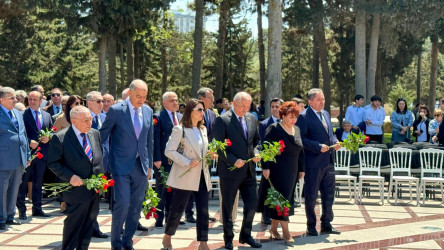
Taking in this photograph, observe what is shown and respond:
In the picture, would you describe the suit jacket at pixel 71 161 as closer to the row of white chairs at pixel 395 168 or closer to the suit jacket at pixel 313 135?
the suit jacket at pixel 313 135

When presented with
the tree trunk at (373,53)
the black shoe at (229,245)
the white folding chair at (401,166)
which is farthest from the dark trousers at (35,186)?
the tree trunk at (373,53)

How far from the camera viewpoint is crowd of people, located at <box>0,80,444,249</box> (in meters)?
6.58

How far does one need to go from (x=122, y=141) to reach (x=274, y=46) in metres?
9.69

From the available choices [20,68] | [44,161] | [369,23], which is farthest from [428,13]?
[20,68]

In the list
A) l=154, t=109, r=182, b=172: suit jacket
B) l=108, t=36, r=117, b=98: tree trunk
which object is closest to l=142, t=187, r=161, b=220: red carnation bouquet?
l=154, t=109, r=182, b=172: suit jacket

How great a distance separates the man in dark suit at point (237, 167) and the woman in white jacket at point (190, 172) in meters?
0.37

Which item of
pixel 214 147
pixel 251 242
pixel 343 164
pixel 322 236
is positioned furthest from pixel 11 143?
pixel 343 164

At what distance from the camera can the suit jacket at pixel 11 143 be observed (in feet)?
29.8

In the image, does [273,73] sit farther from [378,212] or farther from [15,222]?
[15,222]

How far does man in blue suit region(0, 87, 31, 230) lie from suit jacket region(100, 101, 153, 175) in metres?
2.37

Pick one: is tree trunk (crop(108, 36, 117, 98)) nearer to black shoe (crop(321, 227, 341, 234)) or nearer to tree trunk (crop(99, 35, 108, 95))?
tree trunk (crop(99, 35, 108, 95))

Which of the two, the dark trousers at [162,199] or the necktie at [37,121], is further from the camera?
the necktie at [37,121]

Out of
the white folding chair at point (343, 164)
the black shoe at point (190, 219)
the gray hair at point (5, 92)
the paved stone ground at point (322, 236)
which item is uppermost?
the gray hair at point (5, 92)

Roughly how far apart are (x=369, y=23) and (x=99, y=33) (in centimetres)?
1057
